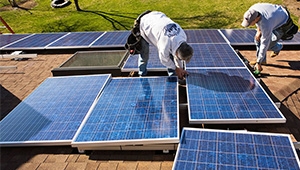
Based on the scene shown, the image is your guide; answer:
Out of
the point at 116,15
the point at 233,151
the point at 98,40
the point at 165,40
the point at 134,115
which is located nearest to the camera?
the point at 233,151

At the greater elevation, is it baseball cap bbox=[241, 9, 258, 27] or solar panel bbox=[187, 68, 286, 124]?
baseball cap bbox=[241, 9, 258, 27]

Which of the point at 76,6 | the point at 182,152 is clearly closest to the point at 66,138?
the point at 182,152

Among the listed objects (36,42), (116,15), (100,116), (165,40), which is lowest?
(116,15)

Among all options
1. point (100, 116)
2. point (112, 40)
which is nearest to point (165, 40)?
point (100, 116)

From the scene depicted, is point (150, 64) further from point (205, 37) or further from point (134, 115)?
point (205, 37)

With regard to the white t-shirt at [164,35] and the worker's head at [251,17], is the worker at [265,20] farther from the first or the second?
the white t-shirt at [164,35]

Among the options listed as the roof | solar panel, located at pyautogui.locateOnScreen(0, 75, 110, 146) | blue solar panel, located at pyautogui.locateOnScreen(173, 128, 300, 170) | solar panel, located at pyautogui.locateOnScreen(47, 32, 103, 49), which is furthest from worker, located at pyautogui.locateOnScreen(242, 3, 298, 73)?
solar panel, located at pyautogui.locateOnScreen(47, 32, 103, 49)

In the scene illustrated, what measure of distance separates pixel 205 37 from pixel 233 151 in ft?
21.7

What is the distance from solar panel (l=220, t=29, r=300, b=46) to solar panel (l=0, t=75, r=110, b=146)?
539 cm

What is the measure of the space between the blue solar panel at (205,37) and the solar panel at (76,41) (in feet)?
13.9

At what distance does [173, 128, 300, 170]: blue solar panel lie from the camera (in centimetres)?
331

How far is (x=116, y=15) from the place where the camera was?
19641 millimetres

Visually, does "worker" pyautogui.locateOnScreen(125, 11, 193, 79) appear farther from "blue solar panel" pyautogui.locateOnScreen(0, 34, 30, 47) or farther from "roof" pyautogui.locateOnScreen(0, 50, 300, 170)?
"blue solar panel" pyautogui.locateOnScreen(0, 34, 30, 47)

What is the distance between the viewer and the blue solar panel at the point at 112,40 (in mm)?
→ 9250
